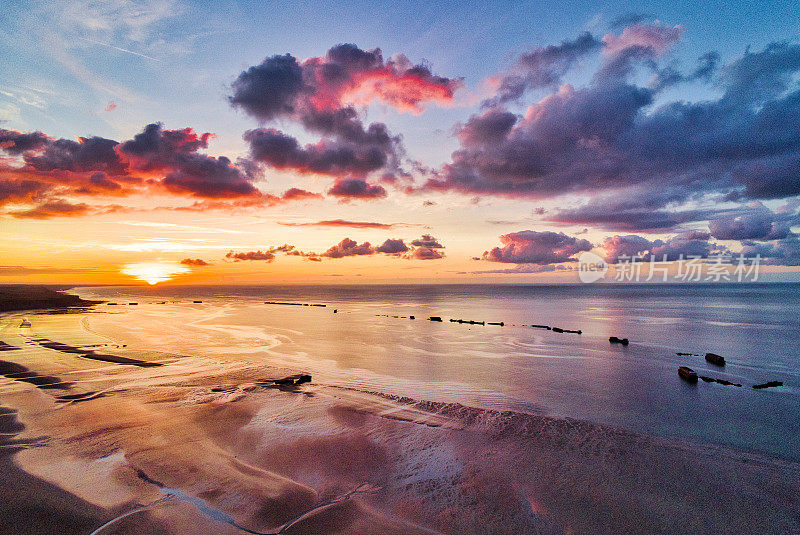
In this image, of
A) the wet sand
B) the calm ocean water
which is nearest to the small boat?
the calm ocean water

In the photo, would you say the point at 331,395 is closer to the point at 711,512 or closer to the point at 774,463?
the point at 711,512

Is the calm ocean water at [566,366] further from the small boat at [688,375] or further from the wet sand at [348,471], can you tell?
the wet sand at [348,471]

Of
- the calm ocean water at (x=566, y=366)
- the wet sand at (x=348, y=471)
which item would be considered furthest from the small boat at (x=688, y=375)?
the wet sand at (x=348, y=471)

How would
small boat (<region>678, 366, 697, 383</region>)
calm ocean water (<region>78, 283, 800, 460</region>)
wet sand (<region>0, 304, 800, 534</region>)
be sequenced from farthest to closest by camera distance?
small boat (<region>678, 366, 697, 383</region>) < calm ocean water (<region>78, 283, 800, 460</region>) < wet sand (<region>0, 304, 800, 534</region>)

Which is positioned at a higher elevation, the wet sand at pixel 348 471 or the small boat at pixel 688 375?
the wet sand at pixel 348 471

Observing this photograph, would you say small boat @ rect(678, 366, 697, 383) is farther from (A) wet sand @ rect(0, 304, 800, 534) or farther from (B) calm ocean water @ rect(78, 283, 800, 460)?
(A) wet sand @ rect(0, 304, 800, 534)

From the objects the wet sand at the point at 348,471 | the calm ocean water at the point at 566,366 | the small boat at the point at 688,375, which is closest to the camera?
the wet sand at the point at 348,471

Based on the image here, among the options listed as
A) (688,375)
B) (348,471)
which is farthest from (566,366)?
(348,471)

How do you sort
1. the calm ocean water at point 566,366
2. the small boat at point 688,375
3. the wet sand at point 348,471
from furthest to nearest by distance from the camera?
the small boat at point 688,375, the calm ocean water at point 566,366, the wet sand at point 348,471

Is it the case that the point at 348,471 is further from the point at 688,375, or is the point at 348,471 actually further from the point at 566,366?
the point at 688,375
